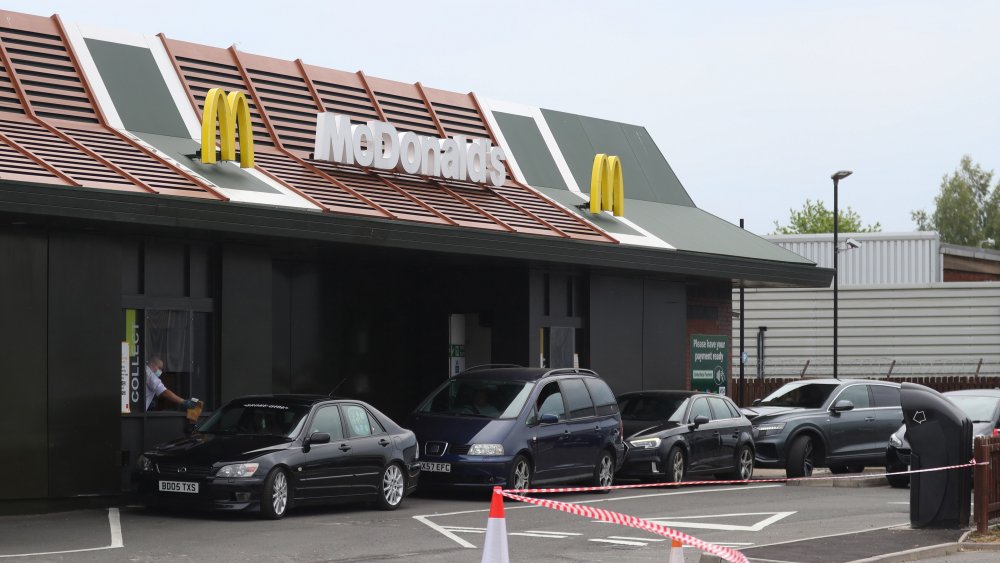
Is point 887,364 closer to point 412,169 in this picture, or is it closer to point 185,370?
point 412,169

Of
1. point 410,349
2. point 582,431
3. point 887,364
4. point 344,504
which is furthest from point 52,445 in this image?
point 887,364

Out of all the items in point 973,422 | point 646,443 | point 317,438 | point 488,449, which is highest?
point 317,438

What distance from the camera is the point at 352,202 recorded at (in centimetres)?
2045

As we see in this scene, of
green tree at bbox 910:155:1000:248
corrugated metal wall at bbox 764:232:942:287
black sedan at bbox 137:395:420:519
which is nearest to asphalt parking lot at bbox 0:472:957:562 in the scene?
black sedan at bbox 137:395:420:519

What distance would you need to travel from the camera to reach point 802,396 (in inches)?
983

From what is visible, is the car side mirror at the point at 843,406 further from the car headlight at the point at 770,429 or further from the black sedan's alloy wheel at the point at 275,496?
the black sedan's alloy wheel at the point at 275,496

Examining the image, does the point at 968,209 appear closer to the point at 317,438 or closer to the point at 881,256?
the point at 881,256

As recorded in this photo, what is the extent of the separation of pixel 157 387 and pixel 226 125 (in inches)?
151

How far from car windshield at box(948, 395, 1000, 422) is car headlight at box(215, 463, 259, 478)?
473 inches

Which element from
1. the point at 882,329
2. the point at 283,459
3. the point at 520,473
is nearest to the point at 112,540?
the point at 283,459

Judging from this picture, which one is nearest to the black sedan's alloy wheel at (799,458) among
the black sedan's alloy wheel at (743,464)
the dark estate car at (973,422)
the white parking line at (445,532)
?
the black sedan's alloy wheel at (743,464)

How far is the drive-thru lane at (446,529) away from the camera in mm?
12852

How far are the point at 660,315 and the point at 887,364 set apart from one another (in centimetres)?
2315

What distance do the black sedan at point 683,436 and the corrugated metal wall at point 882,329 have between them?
83.2 feet
